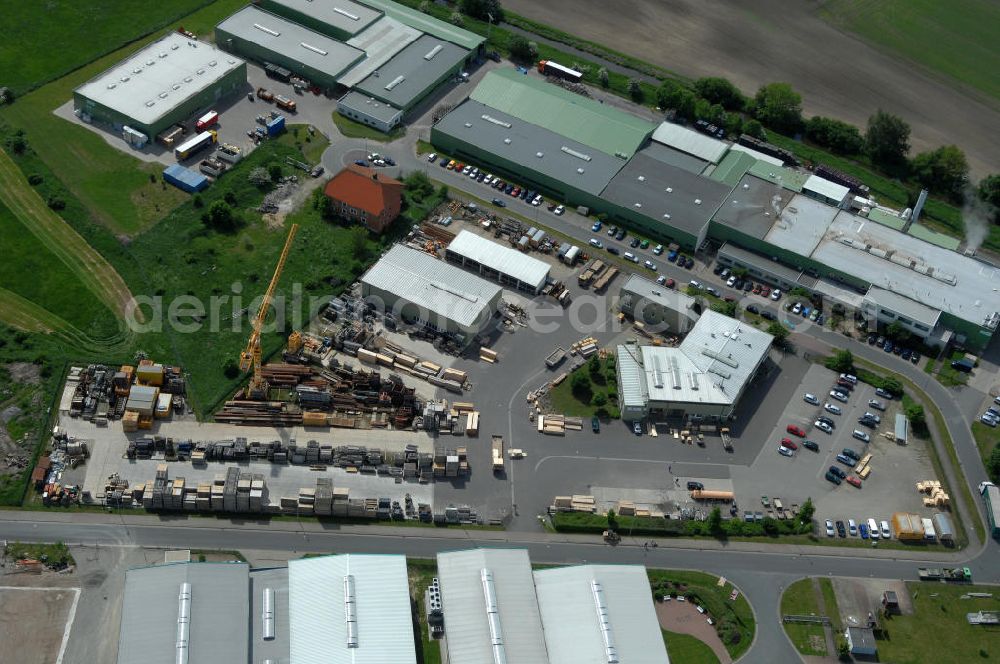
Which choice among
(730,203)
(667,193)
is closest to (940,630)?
(730,203)

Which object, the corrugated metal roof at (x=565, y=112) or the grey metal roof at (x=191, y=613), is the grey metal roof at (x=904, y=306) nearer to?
the corrugated metal roof at (x=565, y=112)

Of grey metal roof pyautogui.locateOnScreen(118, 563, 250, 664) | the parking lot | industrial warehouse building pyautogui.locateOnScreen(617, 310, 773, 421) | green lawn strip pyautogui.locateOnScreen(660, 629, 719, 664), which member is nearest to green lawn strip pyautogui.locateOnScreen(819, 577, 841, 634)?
the parking lot

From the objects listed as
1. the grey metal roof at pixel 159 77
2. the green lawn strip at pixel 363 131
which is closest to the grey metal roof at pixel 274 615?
the green lawn strip at pixel 363 131

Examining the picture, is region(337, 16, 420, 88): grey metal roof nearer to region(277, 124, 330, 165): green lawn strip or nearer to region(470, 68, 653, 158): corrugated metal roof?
region(277, 124, 330, 165): green lawn strip

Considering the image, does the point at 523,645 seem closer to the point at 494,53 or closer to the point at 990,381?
the point at 990,381

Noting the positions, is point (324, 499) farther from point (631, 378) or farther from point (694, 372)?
point (694, 372)

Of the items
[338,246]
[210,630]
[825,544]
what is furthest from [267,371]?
[825,544]

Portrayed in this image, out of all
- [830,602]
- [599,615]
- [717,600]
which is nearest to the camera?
[599,615]
